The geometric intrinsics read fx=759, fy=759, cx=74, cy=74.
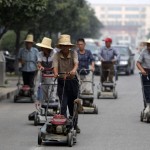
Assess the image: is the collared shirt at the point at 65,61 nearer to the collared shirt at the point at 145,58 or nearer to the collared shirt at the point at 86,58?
the collared shirt at the point at 145,58

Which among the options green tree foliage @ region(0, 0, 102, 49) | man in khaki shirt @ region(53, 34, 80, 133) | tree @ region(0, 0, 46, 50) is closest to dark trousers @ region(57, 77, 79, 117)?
man in khaki shirt @ region(53, 34, 80, 133)

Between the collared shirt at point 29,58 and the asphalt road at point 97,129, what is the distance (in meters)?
1.07

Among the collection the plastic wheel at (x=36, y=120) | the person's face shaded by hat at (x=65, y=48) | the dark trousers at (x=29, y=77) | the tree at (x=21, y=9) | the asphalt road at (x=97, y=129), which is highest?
the tree at (x=21, y=9)

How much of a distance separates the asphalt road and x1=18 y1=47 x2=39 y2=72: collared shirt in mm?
A: 1070

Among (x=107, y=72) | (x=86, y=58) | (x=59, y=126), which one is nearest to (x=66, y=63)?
(x=59, y=126)

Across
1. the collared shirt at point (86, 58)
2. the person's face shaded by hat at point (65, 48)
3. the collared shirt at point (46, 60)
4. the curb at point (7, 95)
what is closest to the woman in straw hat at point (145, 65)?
the collared shirt at point (46, 60)

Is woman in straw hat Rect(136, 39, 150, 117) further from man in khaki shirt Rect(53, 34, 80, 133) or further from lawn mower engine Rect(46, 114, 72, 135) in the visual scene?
lawn mower engine Rect(46, 114, 72, 135)

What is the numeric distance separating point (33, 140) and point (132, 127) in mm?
2972

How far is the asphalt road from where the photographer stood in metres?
13.0

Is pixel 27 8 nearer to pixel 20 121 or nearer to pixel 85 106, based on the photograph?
pixel 85 106

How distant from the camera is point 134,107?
21.2 m

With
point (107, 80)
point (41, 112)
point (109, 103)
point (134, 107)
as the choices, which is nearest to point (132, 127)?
point (41, 112)

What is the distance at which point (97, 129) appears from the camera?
15.5 metres

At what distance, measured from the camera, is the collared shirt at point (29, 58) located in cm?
2214
